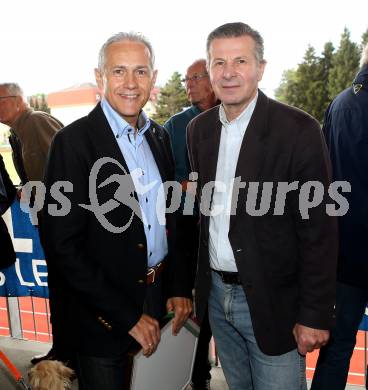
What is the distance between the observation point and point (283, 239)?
1.54m

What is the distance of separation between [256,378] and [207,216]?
694 millimetres

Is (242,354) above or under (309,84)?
under

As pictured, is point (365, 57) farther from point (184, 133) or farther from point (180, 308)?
point (180, 308)

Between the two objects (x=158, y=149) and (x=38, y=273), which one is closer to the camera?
(x=158, y=149)

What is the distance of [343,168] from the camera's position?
189 centimetres

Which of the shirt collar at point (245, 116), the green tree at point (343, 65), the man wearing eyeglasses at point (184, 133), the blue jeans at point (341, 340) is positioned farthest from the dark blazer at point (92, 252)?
the green tree at point (343, 65)

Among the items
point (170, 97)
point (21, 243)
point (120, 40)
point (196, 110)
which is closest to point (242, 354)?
point (120, 40)

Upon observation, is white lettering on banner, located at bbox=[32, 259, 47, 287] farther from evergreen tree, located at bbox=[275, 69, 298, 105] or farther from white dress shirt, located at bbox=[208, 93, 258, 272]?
evergreen tree, located at bbox=[275, 69, 298, 105]

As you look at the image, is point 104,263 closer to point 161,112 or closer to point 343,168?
point 343,168

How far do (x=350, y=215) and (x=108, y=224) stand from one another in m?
1.10

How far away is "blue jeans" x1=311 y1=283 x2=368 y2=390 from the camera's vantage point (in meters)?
2.01

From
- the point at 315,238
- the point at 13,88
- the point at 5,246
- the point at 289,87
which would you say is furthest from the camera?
the point at 289,87

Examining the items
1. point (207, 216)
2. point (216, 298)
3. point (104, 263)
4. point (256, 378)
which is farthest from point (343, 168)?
point (104, 263)

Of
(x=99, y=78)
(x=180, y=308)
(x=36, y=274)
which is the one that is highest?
(x=99, y=78)
